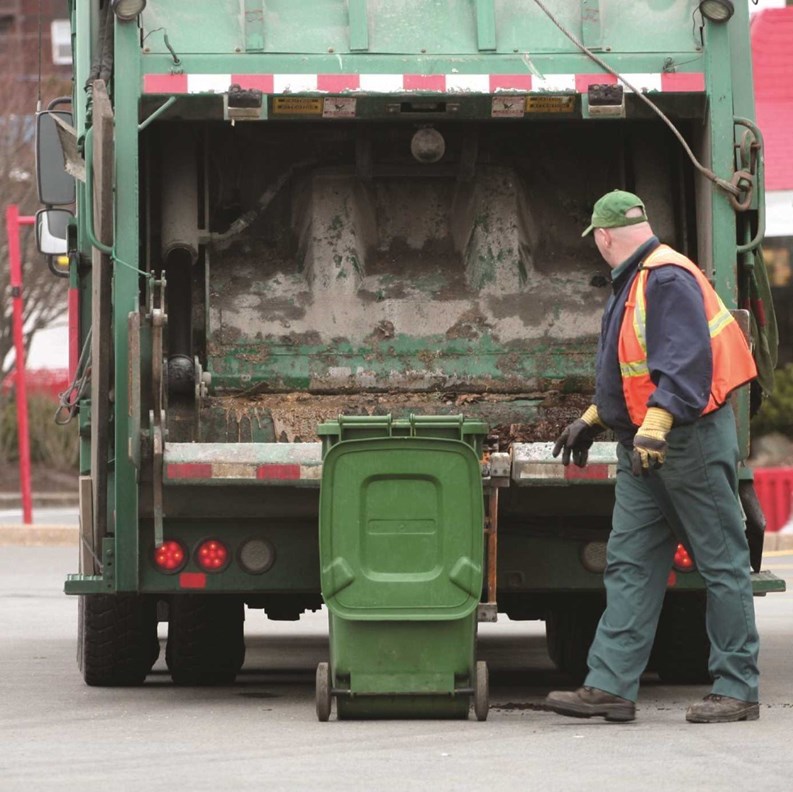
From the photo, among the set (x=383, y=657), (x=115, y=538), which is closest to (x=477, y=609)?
(x=383, y=657)

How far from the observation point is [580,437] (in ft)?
21.7

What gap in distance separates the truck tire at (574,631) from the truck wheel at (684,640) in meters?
0.26

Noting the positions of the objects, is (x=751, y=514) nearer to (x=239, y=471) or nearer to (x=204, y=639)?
(x=239, y=471)

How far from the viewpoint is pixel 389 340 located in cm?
793

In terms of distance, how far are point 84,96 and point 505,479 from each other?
6.90 ft

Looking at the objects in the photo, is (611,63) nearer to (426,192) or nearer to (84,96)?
(426,192)

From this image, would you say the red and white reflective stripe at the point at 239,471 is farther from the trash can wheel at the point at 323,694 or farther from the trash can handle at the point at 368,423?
the trash can wheel at the point at 323,694

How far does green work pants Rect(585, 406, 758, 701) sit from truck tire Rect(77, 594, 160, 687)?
6.12 feet

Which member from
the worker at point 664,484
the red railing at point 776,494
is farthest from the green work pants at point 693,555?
the red railing at point 776,494

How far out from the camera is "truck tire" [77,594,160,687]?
7.60 meters

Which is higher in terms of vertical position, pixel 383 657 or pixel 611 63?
pixel 611 63

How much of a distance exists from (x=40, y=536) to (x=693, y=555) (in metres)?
11.6

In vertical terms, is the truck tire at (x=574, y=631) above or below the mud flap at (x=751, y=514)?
below

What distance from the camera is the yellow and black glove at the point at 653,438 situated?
20.3ft
